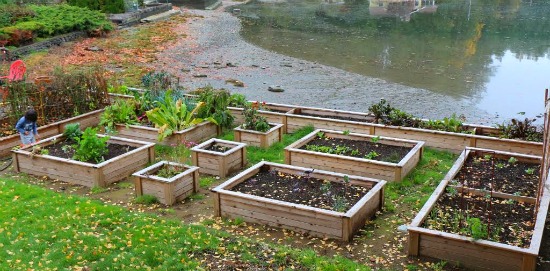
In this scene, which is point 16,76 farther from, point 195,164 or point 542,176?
point 542,176

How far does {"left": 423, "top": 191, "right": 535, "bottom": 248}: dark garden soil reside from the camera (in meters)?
5.75

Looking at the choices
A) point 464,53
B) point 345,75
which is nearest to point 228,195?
point 345,75

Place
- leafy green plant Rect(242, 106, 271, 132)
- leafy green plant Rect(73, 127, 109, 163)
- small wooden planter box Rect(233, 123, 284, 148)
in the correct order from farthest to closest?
1. leafy green plant Rect(242, 106, 271, 132)
2. small wooden planter box Rect(233, 123, 284, 148)
3. leafy green plant Rect(73, 127, 109, 163)

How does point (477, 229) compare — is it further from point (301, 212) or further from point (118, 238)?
point (118, 238)

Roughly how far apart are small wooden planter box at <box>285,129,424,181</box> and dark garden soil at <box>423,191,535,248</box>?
1127mm

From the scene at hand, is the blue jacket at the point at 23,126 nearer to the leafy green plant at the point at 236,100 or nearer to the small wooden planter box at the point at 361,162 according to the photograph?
the leafy green plant at the point at 236,100

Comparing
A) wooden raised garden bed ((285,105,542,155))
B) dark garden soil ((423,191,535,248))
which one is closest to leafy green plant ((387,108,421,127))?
wooden raised garden bed ((285,105,542,155))

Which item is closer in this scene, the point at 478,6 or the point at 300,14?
the point at 300,14

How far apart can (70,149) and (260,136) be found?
304cm

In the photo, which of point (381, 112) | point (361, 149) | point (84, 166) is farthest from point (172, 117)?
point (381, 112)

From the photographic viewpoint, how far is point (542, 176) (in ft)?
19.4

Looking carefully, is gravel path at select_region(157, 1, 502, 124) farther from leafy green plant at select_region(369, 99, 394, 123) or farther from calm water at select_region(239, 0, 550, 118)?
leafy green plant at select_region(369, 99, 394, 123)

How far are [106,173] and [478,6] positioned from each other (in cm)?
3186

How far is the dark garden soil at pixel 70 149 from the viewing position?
8.62 metres
